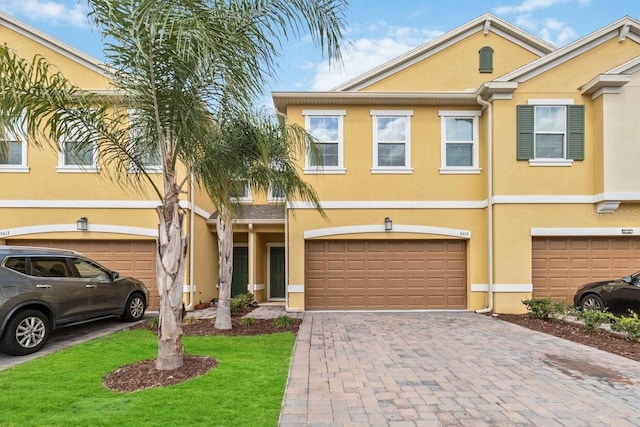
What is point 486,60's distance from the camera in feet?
40.6

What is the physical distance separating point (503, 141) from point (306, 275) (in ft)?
21.3

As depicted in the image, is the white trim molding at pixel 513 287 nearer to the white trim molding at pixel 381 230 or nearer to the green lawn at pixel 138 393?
the white trim molding at pixel 381 230

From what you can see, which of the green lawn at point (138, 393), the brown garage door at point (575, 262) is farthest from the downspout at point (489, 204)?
the green lawn at point (138, 393)

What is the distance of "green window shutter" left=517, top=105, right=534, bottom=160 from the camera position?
10.9 meters

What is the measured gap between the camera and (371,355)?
6617mm

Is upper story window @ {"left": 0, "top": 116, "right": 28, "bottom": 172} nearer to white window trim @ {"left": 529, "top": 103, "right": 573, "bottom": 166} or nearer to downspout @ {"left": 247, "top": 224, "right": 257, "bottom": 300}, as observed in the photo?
downspout @ {"left": 247, "top": 224, "right": 257, "bottom": 300}

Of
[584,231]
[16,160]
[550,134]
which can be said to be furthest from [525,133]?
[16,160]

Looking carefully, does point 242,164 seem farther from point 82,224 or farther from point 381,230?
point 82,224

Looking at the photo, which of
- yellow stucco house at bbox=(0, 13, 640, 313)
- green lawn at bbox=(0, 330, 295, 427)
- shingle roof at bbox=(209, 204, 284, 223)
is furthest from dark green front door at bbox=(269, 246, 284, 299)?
green lawn at bbox=(0, 330, 295, 427)

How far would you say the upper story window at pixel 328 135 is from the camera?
1145 centimetres

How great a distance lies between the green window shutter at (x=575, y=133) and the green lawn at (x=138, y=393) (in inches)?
361

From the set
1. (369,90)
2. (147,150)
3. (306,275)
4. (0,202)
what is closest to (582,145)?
(369,90)

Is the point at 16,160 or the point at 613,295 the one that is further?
the point at 16,160

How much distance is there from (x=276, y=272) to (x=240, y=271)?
1283mm
